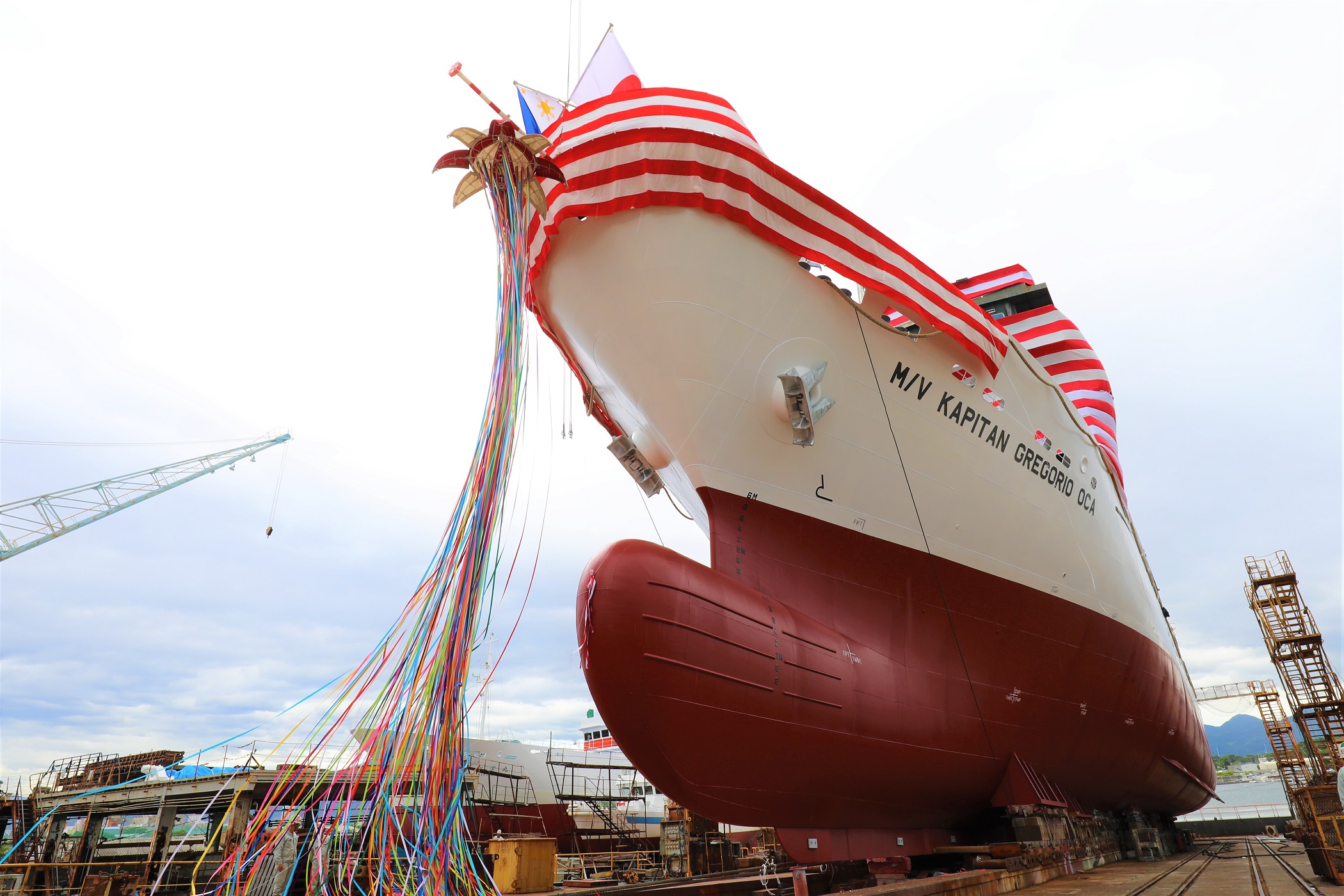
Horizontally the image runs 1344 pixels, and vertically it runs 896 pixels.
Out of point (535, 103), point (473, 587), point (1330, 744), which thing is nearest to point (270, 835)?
point (473, 587)

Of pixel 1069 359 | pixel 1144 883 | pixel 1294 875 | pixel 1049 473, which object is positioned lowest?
pixel 1294 875

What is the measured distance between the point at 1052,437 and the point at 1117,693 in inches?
142

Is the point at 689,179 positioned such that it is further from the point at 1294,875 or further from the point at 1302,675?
the point at 1302,675

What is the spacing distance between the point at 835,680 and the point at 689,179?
4.38 metres

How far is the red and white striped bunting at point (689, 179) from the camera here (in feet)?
18.7

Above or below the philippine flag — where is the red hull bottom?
below

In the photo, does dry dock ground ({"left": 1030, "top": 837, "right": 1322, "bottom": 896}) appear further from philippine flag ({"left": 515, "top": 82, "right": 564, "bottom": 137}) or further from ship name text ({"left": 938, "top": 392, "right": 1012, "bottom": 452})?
philippine flag ({"left": 515, "top": 82, "right": 564, "bottom": 137})

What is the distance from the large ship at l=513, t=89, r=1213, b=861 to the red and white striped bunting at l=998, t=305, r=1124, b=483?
78.5 inches

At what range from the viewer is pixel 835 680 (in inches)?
232

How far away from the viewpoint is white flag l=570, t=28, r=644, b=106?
733cm

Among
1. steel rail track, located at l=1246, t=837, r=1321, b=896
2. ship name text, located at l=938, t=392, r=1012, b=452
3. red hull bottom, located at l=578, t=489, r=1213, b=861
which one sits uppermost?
ship name text, located at l=938, t=392, r=1012, b=452

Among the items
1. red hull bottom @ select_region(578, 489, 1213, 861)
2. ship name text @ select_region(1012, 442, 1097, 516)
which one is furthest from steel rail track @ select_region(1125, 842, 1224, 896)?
ship name text @ select_region(1012, 442, 1097, 516)

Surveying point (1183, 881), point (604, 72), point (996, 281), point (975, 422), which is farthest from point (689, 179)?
point (1183, 881)

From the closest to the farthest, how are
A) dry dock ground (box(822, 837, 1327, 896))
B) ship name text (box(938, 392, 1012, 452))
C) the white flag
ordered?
dry dock ground (box(822, 837, 1327, 896)) → ship name text (box(938, 392, 1012, 452)) → the white flag
